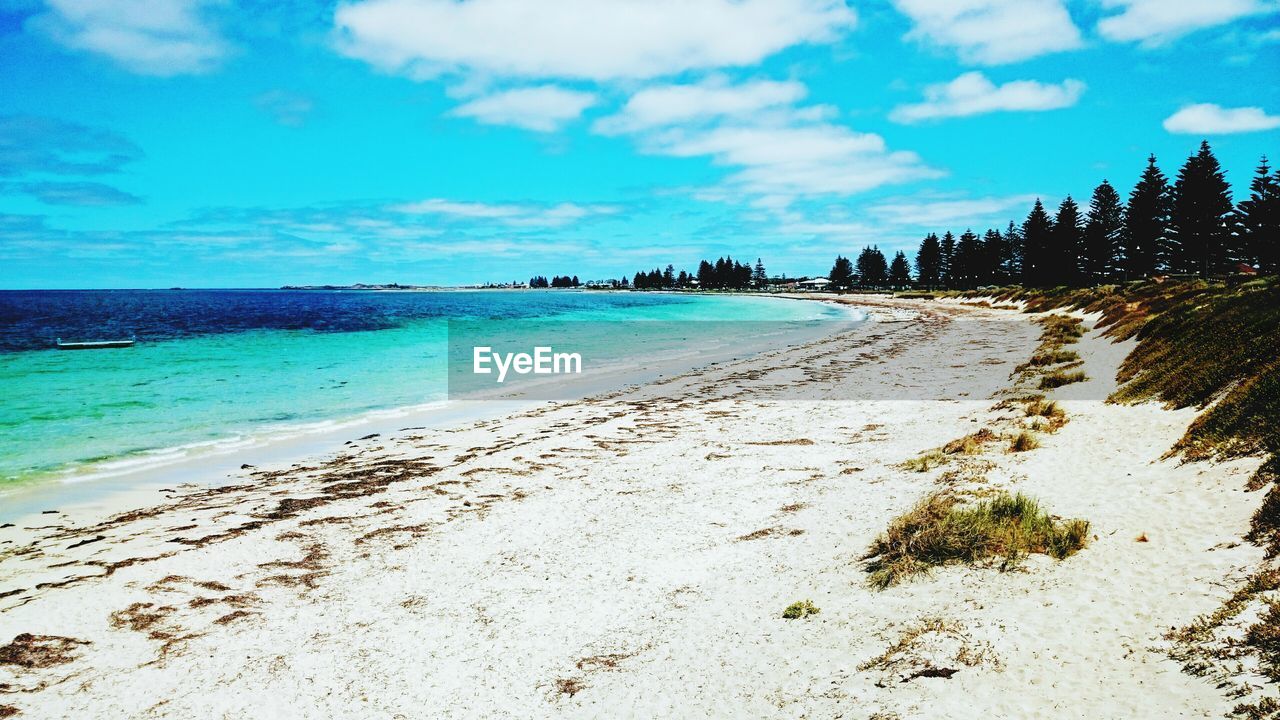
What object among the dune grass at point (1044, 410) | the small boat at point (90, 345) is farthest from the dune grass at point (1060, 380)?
the small boat at point (90, 345)

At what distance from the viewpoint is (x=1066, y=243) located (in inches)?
3765

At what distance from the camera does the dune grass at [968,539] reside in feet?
23.2

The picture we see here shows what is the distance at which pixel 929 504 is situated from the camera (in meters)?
8.55

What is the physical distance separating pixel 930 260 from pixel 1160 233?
73.4m

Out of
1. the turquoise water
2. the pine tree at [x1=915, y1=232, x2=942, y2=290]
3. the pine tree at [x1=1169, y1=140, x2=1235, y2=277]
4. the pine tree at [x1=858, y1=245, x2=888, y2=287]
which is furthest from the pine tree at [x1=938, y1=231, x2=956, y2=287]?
the turquoise water

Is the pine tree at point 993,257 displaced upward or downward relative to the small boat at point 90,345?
upward

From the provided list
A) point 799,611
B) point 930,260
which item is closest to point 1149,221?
point 930,260

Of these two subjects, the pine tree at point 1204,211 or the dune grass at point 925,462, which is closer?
the dune grass at point 925,462

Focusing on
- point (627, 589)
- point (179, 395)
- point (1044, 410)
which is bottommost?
point (627, 589)

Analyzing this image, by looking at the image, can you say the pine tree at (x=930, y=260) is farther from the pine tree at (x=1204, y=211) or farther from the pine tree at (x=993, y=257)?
the pine tree at (x=1204, y=211)

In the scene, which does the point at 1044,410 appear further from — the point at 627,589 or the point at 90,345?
the point at 90,345

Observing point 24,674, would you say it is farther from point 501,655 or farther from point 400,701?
point 501,655

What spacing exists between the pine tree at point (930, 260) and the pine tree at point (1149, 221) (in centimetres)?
6898

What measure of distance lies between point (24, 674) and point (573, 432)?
36.8 feet
